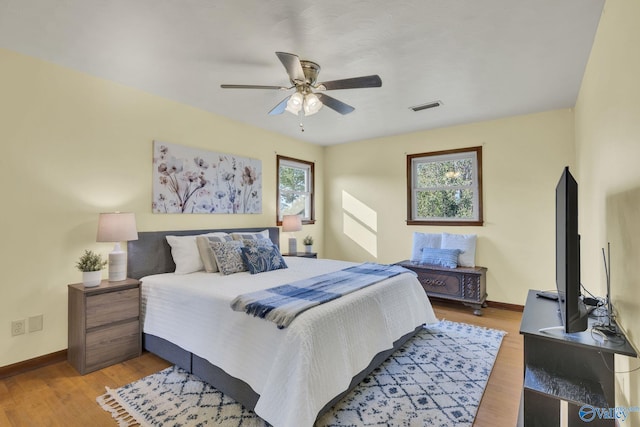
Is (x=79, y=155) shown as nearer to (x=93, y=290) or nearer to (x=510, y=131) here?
(x=93, y=290)

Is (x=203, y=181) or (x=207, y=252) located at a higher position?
(x=203, y=181)

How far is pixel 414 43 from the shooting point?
234 centimetres

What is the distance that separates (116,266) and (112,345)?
0.68 metres

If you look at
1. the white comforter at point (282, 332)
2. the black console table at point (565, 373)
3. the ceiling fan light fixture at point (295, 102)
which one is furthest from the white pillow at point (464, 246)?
the ceiling fan light fixture at point (295, 102)

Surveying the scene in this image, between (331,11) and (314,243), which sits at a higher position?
(331,11)

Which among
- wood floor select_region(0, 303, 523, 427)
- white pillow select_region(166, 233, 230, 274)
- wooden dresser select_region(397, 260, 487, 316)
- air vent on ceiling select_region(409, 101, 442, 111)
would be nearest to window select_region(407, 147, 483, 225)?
wooden dresser select_region(397, 260, 487, 316)

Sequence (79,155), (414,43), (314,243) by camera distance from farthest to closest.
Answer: (314,243), (79,155), (414,43)

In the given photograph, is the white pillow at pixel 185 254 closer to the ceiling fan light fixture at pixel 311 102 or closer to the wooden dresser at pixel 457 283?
the ceiling fan light fixture at pixel 311 102

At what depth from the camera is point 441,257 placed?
4.23 meters

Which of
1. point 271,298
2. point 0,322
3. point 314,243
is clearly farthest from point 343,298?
point 314,243

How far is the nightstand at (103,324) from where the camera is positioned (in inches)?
97.6

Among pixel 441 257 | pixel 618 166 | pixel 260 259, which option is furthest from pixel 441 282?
pixel 618 166

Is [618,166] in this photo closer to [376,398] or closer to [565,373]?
[565,373]

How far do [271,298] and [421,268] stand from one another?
9.02ft
